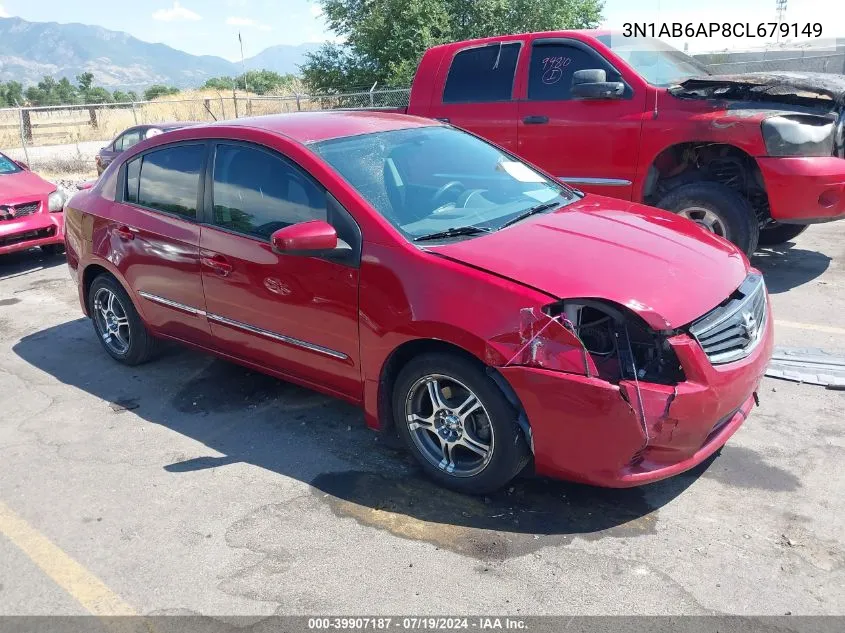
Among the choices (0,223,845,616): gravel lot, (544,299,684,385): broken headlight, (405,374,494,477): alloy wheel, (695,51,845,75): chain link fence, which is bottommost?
(0,223,845,616): gravel lot

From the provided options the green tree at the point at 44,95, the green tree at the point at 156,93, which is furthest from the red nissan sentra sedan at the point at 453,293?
the green tree at the point at 44,95

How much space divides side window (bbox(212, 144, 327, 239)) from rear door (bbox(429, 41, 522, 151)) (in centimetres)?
352

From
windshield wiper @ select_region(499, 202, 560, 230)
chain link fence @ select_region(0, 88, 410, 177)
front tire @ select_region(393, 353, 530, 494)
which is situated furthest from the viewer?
→ chain link fence @ select_region(0, 88, 410, 177)

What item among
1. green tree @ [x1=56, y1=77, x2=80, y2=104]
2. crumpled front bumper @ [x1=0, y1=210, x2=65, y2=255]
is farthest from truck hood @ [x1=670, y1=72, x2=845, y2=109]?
green tree @ [x1=56, y1=77, x2=80, y2=104]

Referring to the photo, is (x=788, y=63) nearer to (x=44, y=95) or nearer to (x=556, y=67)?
(x=556, y=67)

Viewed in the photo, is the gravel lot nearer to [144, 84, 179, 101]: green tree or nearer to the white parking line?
the white parking line

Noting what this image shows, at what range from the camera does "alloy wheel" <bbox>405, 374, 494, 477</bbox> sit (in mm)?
3283

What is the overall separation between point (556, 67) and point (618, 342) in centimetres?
459

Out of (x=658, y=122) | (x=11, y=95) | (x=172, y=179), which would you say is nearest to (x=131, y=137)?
(x=172, y=179)

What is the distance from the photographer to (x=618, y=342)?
3008 mm

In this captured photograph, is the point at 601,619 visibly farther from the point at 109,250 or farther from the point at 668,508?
the point at 109,250

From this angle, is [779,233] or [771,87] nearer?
[771,87]

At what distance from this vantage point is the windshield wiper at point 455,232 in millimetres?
3506

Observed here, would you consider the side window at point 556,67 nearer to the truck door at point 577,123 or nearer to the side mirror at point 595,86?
the truck door at point 577,123
